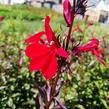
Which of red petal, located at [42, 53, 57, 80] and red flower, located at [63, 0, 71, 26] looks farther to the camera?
red flower, located at [63, 0, 71, 26]

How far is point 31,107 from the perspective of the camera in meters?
2.98

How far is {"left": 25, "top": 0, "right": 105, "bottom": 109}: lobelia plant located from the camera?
1.59 meters

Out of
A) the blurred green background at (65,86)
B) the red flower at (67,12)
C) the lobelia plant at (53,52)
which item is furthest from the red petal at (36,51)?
the blurred green background at (65,86)

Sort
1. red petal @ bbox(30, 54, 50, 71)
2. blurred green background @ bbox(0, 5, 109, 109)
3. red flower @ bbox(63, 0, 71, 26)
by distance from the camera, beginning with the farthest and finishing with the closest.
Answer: blurred green background @ bbox(0, 5, 109, 109), red flower @ bbox(63, 0, 71, 26), red petal @ bbox(30, 54, 50, 71)

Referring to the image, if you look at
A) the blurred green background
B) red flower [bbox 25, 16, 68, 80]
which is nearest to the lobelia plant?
red flower [bbox 25, 16, 68, 80]

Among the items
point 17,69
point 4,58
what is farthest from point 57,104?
point 4,58

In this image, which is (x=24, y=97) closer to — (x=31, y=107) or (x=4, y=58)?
(x=31, y=107)

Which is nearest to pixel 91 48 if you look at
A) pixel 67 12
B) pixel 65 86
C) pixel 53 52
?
pixel 67 12

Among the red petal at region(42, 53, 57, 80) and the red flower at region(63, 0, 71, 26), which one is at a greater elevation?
the red flower at region(63, 0, 71, 26)

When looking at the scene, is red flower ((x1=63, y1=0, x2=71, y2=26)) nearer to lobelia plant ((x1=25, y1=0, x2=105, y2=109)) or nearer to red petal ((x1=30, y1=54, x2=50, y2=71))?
lobelia plant ((x1=25, y1=0, x2=105, y2=109))

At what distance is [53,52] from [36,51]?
0.34ft

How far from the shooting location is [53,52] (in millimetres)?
1671

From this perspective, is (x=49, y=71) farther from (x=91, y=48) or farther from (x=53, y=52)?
(x=91, y=48)

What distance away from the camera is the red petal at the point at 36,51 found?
1.58 metres
